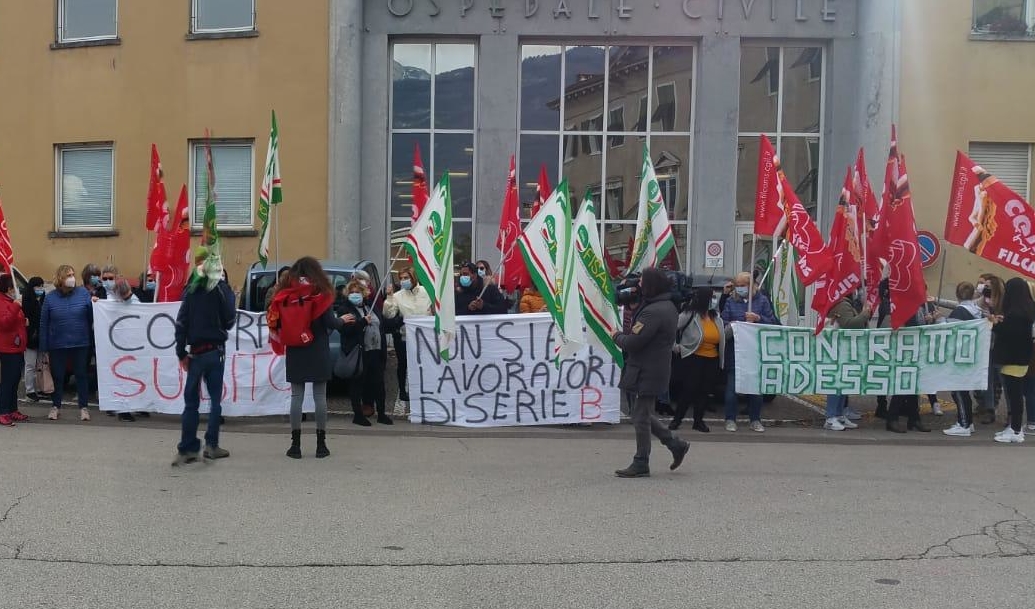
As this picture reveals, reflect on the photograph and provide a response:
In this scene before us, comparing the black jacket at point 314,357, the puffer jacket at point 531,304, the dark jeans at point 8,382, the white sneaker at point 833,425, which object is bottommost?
the white sneaker at point 833,425

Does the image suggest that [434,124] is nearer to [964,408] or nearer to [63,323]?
[63,323]

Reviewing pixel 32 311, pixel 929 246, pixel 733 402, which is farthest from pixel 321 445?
pixel 929 246

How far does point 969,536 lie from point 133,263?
52.5ft

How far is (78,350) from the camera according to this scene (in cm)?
1059

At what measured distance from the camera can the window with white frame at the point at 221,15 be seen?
18172mm

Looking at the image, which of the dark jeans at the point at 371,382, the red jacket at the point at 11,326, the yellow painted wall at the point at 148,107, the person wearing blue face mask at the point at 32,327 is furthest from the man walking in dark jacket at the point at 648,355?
the yellow painted wall at the point at 148,107

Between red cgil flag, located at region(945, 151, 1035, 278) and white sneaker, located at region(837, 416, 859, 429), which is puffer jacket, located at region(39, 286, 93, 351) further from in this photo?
red cgil flag, located at region(945, 151, 1035, 278)

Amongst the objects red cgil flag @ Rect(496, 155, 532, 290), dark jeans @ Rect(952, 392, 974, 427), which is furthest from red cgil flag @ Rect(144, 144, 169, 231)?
dark jeans @ Rect(952, 392, 974, 427)

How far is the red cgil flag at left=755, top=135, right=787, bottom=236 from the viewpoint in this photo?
36.2 ft

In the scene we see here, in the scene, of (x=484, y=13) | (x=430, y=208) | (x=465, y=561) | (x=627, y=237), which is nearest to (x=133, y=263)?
(x=484, y=13)

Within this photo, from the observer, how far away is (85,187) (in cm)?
1895

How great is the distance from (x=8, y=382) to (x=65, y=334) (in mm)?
733

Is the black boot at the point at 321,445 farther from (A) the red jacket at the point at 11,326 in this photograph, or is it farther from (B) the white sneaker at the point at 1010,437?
(B) the white sneaker at the point at 1010,437

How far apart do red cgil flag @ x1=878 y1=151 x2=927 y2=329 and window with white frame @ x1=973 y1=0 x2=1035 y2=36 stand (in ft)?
29.3
